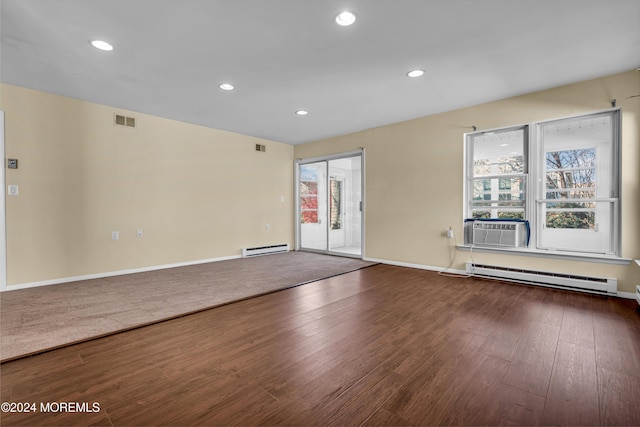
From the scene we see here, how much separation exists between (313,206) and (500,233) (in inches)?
160

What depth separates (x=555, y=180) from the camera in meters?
3.83

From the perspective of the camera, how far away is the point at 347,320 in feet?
8.75

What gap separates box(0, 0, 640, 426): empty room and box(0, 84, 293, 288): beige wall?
3cm

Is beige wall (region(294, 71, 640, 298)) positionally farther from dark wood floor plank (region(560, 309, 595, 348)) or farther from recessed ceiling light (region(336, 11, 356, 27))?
recessed ceiling light (region(336, 11, 356, 27))

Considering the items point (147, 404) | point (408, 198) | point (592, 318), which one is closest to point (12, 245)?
point (147, 404)

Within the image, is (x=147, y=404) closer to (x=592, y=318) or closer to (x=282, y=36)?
(x=282, y=36)

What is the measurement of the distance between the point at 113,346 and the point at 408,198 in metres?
4.56

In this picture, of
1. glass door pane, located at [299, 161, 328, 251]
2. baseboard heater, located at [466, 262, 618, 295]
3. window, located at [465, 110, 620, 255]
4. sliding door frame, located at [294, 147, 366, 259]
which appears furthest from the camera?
glass door pane, located at [299, 161, 328, 251]

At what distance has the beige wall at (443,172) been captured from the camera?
328cm

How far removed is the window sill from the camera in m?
3.34

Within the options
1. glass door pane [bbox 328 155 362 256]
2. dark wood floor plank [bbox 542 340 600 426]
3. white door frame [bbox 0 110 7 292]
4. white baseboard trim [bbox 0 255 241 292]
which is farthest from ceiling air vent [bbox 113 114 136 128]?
dark wood floor plank [bbox 542 340 600 426]

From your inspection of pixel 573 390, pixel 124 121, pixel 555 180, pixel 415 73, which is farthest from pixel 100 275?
pixel 555 180

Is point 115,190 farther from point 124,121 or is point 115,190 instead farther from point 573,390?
point 573,390

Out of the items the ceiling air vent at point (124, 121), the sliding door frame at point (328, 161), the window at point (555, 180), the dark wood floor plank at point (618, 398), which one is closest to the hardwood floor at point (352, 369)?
the dark wood floor plank at point (618, 398)
